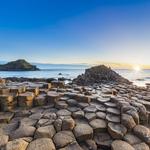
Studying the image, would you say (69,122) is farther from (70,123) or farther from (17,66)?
(17,66)

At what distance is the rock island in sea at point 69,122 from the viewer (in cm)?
258

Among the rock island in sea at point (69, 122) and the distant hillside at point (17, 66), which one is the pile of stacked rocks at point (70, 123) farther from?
the distant hillside at point (17, 66)

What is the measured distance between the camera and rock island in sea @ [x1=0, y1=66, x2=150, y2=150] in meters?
2.58

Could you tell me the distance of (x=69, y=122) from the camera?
2.95 metres

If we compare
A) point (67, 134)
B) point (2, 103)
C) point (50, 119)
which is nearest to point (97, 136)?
point (67, 134)

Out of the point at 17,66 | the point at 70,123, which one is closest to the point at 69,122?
the point at 70,123

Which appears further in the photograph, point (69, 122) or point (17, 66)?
point (17, 66)

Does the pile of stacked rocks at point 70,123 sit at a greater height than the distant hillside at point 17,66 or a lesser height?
greater

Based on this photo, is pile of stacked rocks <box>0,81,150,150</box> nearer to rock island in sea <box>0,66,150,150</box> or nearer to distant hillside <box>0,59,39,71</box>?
rock island in sea <box>0,66,150,150</box>

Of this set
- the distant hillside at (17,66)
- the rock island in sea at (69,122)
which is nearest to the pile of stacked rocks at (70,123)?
the rock island in sea at (69,122)

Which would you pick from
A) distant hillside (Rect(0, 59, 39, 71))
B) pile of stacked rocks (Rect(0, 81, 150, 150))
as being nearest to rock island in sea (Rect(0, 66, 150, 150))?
pile of stacked rocks (Rect(0, 81, 150, 150))

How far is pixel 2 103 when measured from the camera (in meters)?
3.71

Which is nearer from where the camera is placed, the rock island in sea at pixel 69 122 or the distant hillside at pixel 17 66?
the rock island in sea at pixel 69 122

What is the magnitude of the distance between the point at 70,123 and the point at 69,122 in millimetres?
25
